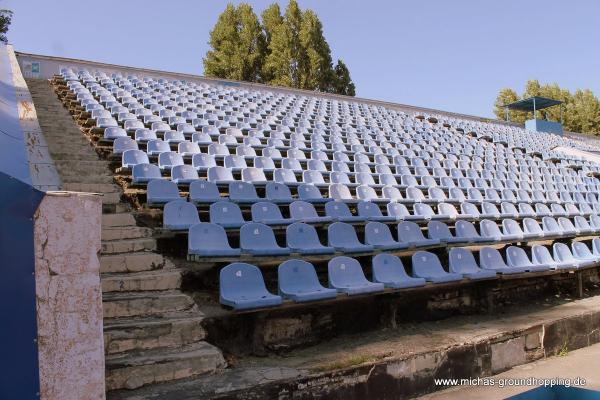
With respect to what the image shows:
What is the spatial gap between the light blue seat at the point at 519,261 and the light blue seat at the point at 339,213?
1.60 meters

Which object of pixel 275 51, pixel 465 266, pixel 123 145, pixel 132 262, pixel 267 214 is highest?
pixel 275 51

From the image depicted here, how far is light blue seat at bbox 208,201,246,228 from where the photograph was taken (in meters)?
4.36

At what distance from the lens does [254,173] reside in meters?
5.87

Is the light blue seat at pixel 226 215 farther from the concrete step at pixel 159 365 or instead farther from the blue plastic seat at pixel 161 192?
the concrete step at pixel 159 365

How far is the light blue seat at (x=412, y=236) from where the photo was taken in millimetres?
4965

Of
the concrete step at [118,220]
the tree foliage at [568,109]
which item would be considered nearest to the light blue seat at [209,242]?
the concrete step at [118,220]

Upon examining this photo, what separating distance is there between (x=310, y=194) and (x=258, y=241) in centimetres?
175

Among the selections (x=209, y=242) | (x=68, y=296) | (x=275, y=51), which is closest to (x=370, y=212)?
(x=209, y=242)

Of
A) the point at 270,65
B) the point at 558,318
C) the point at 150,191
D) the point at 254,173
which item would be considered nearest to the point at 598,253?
the point at 558,318

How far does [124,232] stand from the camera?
396cm

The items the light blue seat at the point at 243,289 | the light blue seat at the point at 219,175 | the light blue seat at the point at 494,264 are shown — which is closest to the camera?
the light blue seat at the point at 243,289

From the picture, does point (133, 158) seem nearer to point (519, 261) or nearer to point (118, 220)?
point (118, 220)

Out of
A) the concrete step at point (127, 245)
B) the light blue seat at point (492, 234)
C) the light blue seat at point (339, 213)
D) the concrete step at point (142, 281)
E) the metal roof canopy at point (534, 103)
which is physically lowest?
the concrete step at point (142, 281)

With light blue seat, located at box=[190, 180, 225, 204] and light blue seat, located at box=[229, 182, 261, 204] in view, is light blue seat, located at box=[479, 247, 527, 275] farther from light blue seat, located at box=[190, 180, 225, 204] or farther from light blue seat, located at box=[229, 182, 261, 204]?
light blue seat, located at box=[190, 180, 225, 204]
